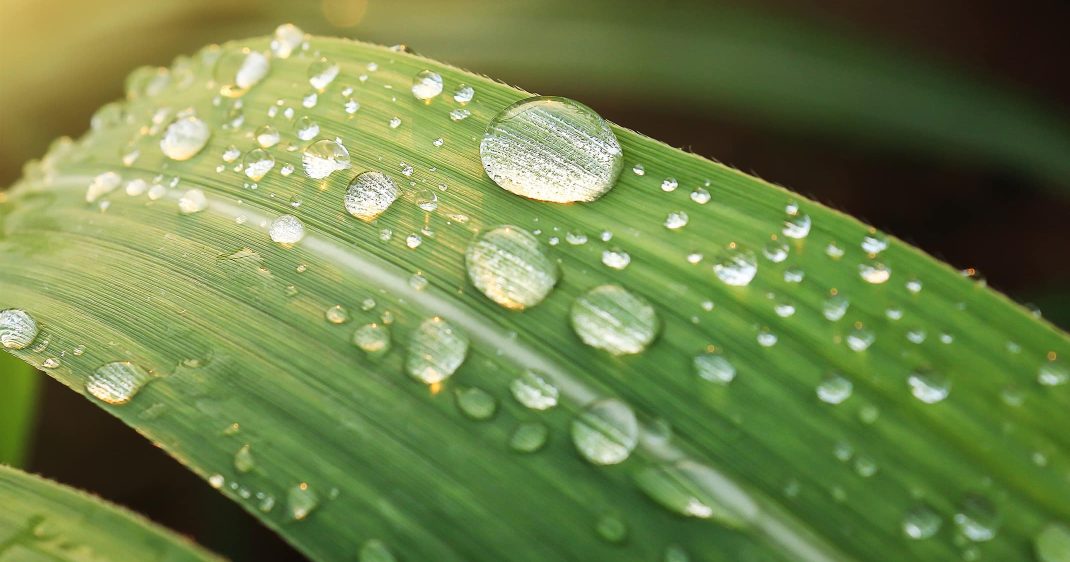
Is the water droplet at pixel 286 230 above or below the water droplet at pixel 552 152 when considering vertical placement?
below

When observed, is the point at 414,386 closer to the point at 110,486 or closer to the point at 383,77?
the point at 383,77

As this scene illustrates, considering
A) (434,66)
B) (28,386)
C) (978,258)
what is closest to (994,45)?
(978,258)

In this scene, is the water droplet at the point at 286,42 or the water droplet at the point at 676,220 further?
the water droplet at the point at 286,42

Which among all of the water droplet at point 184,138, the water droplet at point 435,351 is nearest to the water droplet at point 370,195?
the water droplet at point 435,351

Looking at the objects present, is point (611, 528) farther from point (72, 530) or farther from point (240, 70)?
point (240, 70)

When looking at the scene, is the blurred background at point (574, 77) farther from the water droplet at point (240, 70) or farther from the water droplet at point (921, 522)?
the water droplet at point (921, 522)
